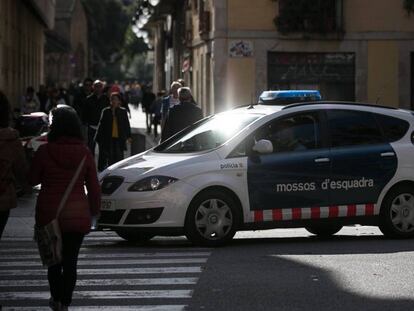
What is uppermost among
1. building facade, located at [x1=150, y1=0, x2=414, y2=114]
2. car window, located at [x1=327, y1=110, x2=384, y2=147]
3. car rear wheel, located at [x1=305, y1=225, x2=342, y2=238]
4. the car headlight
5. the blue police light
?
building facade, located at [x1=150, y1=0, x2=414, y2=114]

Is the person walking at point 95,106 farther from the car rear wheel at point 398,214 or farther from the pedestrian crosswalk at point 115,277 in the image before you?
the car rear wheel at point 398,214

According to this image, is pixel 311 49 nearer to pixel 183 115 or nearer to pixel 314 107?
pixel 183 115

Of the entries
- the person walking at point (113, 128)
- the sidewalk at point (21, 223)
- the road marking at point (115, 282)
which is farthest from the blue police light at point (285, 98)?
the person walking at point (113, 128)

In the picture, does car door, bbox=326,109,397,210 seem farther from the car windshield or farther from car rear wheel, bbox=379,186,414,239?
the car windshield

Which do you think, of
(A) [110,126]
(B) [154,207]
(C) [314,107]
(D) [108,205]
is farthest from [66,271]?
(A) [110,126]

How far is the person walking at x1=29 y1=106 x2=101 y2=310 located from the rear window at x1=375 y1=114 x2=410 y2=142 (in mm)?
5874

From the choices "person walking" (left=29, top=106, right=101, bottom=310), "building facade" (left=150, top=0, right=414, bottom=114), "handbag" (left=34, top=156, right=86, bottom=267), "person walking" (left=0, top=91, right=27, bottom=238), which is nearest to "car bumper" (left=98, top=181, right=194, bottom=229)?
"person walking" (left=0, top=91, right=27, bottom=238)

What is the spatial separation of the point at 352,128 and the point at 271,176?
1.26 metres

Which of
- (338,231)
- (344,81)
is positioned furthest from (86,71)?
(338,231)

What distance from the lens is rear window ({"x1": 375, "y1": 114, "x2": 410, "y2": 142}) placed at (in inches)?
520

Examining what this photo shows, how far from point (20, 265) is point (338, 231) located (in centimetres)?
447

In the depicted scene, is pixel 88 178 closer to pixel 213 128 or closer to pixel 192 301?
pixel 192 301

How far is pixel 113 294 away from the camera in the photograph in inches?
367

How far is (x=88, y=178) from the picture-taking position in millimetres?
8086
